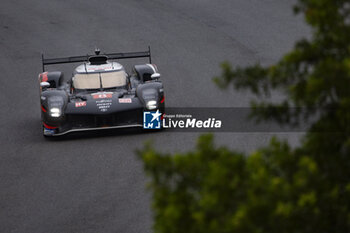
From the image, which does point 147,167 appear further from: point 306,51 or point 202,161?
point 306,51

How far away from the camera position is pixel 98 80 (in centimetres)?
1433

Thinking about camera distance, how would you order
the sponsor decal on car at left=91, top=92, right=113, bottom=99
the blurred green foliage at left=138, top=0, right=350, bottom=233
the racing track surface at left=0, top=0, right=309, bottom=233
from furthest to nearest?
the sponsor decal on car at left=91, top=92, right=113, bottom=99 → the racing track surface at left=0, top=0, right=309, bottom=233 → the blurred green foliage at left=138, top=0, right=350, bottom=233

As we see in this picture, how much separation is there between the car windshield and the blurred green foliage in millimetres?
9543

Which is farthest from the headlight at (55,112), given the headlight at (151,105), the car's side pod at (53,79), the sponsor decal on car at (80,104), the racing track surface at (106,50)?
the headlight at (151,105)

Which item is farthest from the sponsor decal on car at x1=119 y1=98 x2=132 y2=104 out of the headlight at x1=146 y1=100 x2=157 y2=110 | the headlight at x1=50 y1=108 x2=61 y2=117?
the headlight at x1=50 y1=108 x2=61 y2=117

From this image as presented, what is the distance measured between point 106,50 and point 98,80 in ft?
28.3

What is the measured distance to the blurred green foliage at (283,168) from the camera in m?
3.95

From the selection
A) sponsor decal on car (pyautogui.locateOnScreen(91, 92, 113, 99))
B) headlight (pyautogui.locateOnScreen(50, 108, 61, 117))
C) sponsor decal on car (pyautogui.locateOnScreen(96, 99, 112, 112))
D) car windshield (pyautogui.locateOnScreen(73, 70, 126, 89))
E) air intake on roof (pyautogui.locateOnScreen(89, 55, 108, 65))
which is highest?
air intake on roof (pyautogui.locateOnScreen(89, 55, 108, 65))

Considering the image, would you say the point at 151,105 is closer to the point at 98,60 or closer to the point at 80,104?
the point at 80,104

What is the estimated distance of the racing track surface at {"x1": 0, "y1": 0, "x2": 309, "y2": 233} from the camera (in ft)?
33.6

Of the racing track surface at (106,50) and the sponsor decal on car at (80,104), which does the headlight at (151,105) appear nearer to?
the racing track surface at (106,50)

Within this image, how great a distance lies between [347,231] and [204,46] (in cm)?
1817

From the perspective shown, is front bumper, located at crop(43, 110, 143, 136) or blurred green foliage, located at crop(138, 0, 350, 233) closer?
blurred green foliage, located at crop(138, 0, 350, 233)

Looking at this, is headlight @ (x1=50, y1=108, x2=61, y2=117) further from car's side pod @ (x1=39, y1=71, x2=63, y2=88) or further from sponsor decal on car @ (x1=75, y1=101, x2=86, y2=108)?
car's side pod @ (x1=39, y1=71, x2=63, y2=88)
